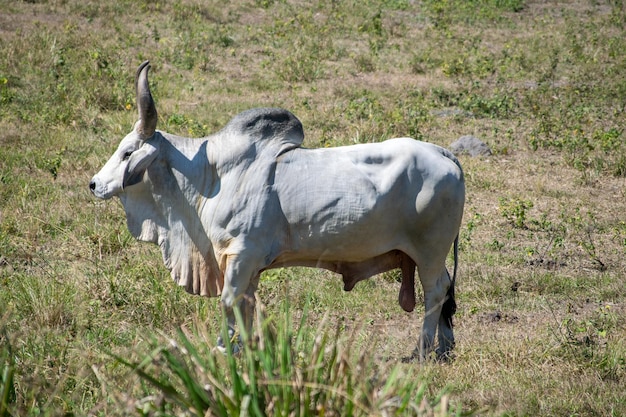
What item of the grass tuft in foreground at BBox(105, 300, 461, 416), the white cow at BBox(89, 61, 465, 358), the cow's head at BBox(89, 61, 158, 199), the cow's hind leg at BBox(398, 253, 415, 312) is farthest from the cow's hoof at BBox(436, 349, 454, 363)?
the cow's head at BBox(89, 61, 158, 199)

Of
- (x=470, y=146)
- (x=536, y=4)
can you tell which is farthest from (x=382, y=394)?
(x=536, y=4)

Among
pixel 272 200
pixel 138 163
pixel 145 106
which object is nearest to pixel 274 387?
pixel 272 200

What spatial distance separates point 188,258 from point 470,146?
514cm

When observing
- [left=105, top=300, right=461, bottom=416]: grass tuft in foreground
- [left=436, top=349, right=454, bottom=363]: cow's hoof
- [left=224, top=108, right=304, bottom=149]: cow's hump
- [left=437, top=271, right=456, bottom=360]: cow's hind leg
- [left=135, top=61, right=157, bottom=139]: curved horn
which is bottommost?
[left=436, top=349, right=454, bottom=363]: cow's hoof

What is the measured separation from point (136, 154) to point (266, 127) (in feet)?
2.43

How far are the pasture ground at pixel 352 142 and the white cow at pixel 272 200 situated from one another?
13.8 inches

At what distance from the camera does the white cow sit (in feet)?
16.1

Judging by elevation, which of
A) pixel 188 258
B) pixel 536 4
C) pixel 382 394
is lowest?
pixel 536 4

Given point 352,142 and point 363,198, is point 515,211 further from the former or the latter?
point 363,198

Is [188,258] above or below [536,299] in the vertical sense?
above

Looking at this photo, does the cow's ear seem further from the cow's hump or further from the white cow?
the cow's hump

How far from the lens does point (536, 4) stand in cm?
1752

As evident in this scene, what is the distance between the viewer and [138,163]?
4945 mm

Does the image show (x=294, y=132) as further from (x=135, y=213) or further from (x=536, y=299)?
(x=536, y=299)
